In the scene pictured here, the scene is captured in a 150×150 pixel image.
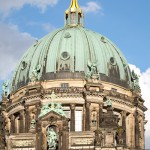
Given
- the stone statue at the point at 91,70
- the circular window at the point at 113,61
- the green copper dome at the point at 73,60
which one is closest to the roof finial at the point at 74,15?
the green copper dome at the point at 73,60

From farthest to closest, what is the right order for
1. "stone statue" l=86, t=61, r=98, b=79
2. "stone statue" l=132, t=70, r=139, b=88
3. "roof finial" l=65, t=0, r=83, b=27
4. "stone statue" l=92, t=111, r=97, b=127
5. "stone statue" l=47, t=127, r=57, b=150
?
1. "roof finial" l=65, t=0, r=83, b=27
2. "stone statue" l=132, t=70, r=139, b=88
3. "stone statue" l=86, t=61, r=98, b=79
4. "stone statue" l=92, t=111, r=97, b=127
5. "stone statue" l=47, t=127, r=57, b=150

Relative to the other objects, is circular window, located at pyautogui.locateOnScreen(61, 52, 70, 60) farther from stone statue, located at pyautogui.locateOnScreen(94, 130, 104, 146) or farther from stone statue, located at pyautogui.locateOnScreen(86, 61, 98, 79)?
stone statue, located at pyautogui.locateOnScreen(94, 130, 104, 146)

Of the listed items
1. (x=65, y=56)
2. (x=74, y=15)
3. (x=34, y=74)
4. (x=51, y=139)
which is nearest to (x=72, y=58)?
(x=65, y=56)

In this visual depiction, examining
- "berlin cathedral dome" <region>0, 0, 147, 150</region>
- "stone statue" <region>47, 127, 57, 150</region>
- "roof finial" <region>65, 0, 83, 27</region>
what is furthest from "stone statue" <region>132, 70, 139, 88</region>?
"stone statue" <region>47, 127, 57, 150</region>

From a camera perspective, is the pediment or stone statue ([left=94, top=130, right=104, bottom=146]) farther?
the pediment

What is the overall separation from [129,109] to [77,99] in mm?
7758

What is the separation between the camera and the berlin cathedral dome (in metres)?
67.6

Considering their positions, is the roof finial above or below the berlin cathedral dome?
above

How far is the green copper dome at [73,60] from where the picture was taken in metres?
77.2

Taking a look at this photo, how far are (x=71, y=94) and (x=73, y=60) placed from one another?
549 cm

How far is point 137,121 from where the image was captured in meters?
78.6

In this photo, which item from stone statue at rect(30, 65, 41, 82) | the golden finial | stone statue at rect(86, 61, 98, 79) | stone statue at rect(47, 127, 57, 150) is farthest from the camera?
the golden finial

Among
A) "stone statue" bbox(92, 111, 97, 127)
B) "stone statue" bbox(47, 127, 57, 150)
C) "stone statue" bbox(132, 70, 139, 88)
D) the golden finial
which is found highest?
the golden finial

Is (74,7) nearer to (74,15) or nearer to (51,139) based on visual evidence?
(74,15)
